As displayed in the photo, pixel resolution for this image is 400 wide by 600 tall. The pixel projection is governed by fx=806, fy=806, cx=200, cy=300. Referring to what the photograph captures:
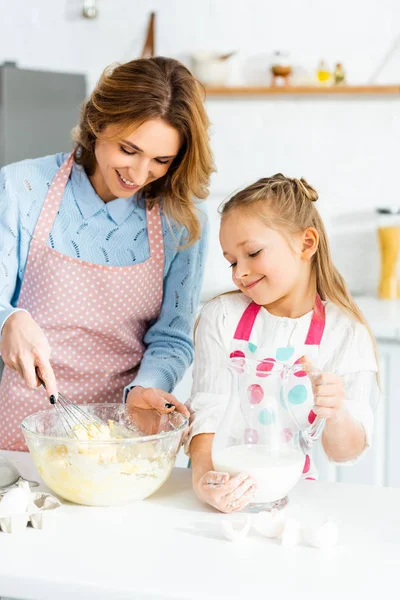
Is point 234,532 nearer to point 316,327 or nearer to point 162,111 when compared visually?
point 316,327

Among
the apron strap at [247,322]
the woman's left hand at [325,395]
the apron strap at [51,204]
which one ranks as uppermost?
the apron strap at [51,204]

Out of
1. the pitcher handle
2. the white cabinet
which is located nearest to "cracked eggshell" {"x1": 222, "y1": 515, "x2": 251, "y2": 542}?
the pitcher handle

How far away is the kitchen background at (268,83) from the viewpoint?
316 cm

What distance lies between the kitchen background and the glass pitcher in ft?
6.35

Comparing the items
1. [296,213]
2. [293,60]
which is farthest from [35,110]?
[296,213]

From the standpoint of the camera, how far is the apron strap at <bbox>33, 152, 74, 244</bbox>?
5.16 ft

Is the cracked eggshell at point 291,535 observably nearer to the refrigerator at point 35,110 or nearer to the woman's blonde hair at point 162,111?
the woman's blonde hair at point 162,111

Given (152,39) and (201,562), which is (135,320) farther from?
(152,39)

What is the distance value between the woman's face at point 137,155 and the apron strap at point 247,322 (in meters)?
0.30

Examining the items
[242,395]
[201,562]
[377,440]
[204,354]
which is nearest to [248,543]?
[201,562]

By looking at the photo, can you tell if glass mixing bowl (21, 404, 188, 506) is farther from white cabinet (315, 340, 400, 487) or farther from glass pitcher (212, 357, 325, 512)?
white cabinet (315, 340, 400, 487)

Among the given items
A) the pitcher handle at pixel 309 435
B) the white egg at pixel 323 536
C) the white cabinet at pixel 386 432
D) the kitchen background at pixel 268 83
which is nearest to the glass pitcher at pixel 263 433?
the pitcher handle at pixel 309 435

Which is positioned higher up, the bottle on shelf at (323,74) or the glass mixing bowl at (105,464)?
the bottle on shelf at (323,74)

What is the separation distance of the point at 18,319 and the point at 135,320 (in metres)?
0.39
